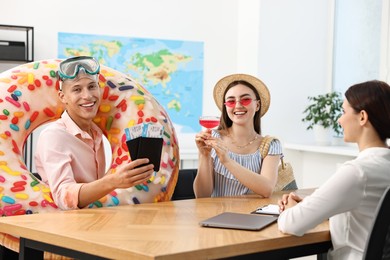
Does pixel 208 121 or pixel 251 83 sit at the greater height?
pixel 251 83

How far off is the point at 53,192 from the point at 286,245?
1.05m

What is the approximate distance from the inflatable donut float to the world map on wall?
8.83 feet

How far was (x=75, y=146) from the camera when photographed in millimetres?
2762

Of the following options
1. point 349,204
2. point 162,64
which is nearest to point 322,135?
point 162,64

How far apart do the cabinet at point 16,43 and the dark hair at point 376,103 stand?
3.68 metres

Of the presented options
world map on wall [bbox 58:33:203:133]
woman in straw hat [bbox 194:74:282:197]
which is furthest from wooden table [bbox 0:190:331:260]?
world map on wall [bbox 58:33:203:133]

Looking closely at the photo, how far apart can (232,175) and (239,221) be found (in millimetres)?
1027

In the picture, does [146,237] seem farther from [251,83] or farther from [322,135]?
[322,135]

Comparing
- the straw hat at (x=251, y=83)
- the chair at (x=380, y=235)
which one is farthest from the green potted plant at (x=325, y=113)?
the chair at (x=380, y=235)

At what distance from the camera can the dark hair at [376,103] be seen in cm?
214

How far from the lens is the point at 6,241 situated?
101 inches

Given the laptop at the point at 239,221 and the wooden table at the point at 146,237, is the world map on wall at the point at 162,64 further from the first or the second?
the laptop at the point at 239,221

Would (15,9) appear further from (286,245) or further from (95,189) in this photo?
(286,245)

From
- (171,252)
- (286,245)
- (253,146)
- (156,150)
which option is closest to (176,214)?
(156,150)
